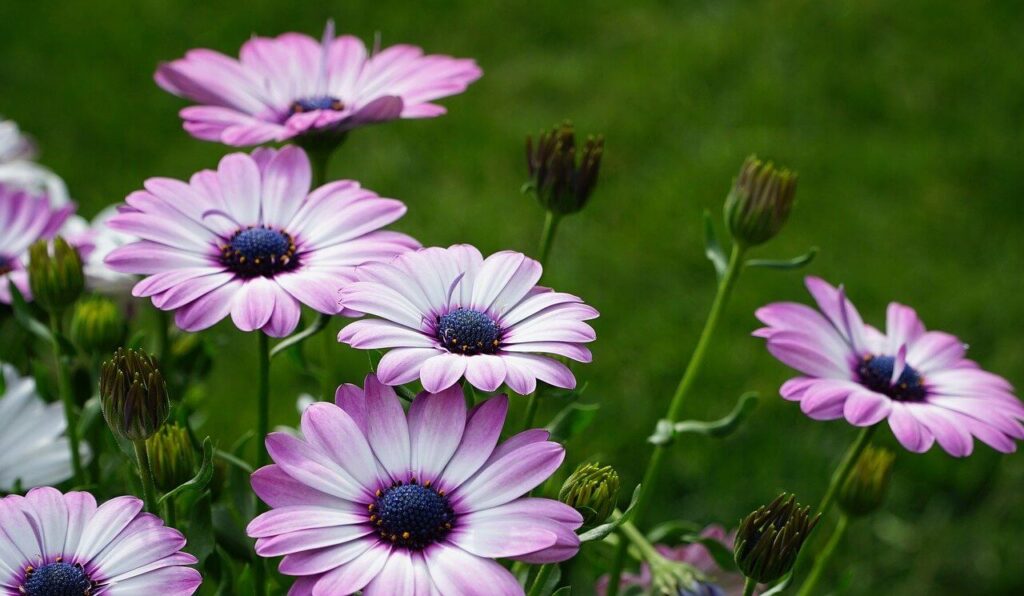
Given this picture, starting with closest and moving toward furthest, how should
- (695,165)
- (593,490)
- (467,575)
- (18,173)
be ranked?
(467,575), (593,490), (18,173), (695,165)

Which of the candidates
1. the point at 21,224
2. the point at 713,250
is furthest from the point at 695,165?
the point at 21,224

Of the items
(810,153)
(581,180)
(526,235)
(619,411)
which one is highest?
(581,180)

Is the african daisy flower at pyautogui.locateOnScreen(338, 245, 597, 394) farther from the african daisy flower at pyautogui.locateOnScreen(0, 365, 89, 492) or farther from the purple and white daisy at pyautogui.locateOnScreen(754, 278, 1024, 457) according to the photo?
the african daisy flower at pyautogui.locateOnScreen(0, 365, 89, 492)

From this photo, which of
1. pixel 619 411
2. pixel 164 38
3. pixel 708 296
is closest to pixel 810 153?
pixel 708 296

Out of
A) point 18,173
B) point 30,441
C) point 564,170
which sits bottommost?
point 30,441

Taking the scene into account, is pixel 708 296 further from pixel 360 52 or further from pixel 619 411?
pixel 360 52

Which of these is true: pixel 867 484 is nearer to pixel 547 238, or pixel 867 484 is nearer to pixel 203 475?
pixel 547 238

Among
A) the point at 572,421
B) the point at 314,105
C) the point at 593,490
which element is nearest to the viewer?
the point at 593,490

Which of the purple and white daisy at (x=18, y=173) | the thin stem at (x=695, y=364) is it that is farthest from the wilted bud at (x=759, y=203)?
the purple and white daisy at (x=18, y=173)
